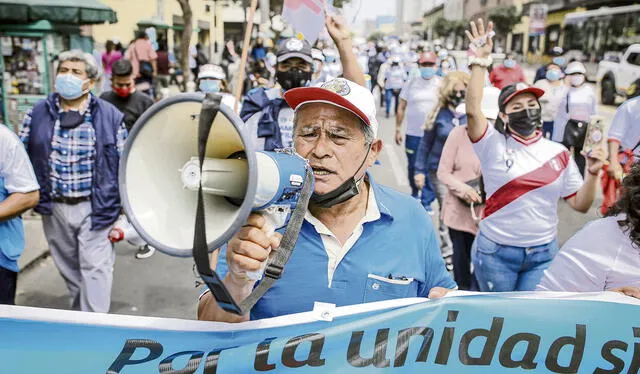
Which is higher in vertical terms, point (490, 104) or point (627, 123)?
point (490, 104)

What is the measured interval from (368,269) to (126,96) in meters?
5.11

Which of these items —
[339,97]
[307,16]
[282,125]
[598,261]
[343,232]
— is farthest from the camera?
[282,125]

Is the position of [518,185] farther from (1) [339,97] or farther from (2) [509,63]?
(2) [509,63]

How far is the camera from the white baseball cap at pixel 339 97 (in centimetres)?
215

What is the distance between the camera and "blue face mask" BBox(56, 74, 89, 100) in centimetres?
426

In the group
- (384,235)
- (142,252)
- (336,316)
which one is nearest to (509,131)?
(384,235)

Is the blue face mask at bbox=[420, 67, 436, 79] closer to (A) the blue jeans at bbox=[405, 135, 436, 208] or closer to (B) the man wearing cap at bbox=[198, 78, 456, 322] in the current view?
(A) the blue jeans at bbox=[405, 135, 436, 208]

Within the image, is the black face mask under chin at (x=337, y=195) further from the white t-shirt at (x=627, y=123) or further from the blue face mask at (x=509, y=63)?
the blue face mask at (x=509, y=63)

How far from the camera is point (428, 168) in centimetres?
693

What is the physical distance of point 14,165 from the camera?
342 centimetres

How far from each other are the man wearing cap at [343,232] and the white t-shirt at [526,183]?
174cm

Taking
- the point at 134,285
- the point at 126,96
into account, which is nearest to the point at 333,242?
the point at 134,285

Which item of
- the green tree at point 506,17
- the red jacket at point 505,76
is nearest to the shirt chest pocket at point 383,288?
the red jacket at point 505,76

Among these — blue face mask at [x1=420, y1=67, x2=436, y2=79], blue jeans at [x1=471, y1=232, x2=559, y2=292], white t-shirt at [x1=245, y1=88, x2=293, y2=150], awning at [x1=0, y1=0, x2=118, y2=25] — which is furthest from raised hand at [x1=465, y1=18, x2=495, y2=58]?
awning at [x1=0, y1=0, x2=118, y2=25]
